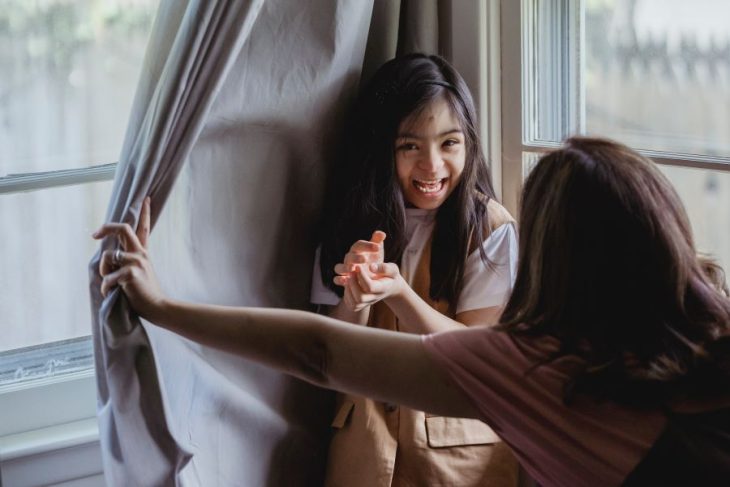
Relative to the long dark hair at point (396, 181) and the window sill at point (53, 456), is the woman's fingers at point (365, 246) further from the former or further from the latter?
the window sill at point (53, 456)

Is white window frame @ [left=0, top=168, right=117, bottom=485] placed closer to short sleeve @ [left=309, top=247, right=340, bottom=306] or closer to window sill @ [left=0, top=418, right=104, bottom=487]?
window sill @ [left=0, top=418, right=104, bottom=487]

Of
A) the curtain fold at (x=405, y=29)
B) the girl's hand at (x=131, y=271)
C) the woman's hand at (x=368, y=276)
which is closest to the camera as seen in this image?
the girl's hand at (x=131, y=271)

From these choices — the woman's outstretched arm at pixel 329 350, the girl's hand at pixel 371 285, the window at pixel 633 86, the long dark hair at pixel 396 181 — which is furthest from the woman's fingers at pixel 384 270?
the window at pixel 633 86

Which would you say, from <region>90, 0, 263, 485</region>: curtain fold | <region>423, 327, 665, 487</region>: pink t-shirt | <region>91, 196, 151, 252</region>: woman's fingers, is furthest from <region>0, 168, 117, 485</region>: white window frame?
<region>423, 327, 665, 487</region>: pink t-shirt

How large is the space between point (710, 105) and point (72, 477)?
1.15 meters

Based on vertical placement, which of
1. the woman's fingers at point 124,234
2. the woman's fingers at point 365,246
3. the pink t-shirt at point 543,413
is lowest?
the pink t-shirt at point 543,413

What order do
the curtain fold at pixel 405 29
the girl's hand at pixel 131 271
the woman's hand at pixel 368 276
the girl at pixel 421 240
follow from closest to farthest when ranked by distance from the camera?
1. the girl's hand at pixel 131 271
2. the woman's hand at pixel 368 276
3. the girl at pixel 421 240
4. the curtain fold at pixel 405 29

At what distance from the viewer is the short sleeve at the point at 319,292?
5.36 feet

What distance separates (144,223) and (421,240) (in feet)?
1.54

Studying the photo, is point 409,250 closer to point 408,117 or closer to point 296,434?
point 408,117

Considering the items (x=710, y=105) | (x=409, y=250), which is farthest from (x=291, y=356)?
(x=710, y=105)

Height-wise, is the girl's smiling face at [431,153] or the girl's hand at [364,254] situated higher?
the girl's smiling face at [431,153]

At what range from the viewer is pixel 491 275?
5.17ft

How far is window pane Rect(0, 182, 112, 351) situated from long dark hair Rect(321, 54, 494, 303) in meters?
0.42
